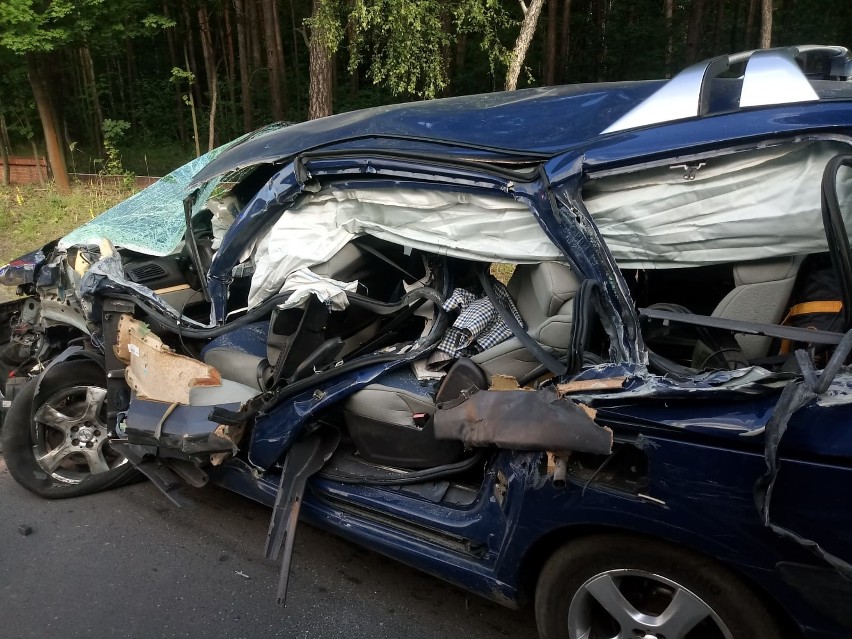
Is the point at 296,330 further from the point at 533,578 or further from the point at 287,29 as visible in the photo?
the point at 287,29

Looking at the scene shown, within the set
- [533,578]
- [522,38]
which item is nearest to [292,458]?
[533,578]

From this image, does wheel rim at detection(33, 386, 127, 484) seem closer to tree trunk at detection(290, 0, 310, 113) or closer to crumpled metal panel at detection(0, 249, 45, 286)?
crumpled metal panel at detection(0, 249, 45, 286)

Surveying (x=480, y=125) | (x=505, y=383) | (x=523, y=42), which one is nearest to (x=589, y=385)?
(x=505, y=383)

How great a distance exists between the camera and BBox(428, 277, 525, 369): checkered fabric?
8.90 feet

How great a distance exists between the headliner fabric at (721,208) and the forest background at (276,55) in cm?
689

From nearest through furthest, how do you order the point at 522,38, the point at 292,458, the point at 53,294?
the point at 292,458 < the point at 53,294 < the point at 522,38

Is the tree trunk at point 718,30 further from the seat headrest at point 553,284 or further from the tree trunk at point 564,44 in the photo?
the seat headrest at point 553,284

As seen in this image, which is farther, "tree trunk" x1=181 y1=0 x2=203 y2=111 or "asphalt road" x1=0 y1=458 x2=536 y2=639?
"tree trunk" x1=181 y1=0 x2=203 y2=111

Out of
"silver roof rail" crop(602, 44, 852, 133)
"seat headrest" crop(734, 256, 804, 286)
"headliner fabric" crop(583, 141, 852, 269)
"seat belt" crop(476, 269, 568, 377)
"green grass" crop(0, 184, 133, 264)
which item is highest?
"silver roof rail" crop(602, 44, 852, 133)

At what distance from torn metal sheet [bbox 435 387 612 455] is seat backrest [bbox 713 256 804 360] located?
632 mm

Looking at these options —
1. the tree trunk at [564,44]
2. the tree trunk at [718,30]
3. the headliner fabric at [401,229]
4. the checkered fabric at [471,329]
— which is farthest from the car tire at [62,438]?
the tree trunk at [718,30]

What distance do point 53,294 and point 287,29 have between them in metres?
20.4

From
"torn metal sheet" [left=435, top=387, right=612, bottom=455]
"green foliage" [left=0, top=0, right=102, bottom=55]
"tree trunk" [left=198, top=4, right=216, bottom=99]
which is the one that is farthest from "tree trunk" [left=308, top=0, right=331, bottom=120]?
"torn metal sheet" [left=435, top=387, right=612, bottom=455]

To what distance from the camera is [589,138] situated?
2279mm
